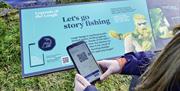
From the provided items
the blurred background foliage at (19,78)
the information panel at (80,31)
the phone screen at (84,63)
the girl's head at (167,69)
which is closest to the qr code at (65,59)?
the information panel at (80,31)

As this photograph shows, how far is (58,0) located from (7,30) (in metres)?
0.62

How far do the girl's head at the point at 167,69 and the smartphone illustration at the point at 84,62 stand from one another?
363 millimetres

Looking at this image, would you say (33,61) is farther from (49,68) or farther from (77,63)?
(77,63)

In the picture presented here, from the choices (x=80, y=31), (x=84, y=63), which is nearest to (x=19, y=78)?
(x=80, y=31)

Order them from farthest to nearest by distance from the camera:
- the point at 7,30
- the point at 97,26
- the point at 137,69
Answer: the point at 7,30 → the point at 97,26 → the point at 137,69

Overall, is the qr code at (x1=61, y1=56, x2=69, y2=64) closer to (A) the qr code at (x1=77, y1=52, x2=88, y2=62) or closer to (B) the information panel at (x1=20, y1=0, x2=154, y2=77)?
(B) the information panel at (x1=20, y1=0, x2=154, y2=77)

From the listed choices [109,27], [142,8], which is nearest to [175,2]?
[142,8]

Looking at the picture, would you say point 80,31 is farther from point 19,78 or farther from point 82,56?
point 19,78

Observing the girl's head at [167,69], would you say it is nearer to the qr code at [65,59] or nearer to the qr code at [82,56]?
the qr code at [82,56]

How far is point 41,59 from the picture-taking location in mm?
2000

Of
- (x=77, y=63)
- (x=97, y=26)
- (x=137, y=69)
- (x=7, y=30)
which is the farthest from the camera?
(x=7, y=30)

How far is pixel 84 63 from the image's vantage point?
1711mm

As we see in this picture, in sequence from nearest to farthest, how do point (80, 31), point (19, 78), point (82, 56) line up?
point (82, 56), point (80, 31), point (19, 78)

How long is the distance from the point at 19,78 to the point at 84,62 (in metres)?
1.82
